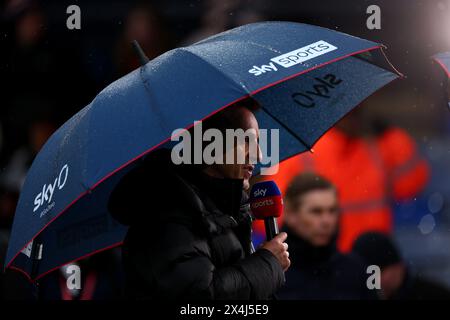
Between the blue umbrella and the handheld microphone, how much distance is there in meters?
0.39

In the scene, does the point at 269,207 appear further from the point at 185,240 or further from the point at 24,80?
the point at 24,80

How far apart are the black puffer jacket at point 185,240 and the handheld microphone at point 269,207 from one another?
4.4 inches

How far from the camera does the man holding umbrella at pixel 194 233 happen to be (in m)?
2.68

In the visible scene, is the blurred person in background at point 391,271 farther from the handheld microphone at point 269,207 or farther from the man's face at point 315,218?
→ the handheld microphone at point 269,207

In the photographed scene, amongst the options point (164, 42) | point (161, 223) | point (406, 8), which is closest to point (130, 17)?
point (164, 42)

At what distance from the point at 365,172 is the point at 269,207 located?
133 inches

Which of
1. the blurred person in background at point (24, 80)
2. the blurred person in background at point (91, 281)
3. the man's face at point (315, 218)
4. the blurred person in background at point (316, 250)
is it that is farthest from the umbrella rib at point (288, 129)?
the blurred person in background at point (24, 80)

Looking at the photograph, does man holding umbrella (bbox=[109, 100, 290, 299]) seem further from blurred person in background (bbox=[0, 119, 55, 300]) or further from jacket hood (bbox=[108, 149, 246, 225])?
blurred person in background (bbox=[0, 119, 55, 300])

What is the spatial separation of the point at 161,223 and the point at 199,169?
0.27 m

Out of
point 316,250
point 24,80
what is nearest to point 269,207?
point 316,250

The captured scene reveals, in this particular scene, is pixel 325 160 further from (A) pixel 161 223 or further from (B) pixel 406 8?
(A) pixel 161 223

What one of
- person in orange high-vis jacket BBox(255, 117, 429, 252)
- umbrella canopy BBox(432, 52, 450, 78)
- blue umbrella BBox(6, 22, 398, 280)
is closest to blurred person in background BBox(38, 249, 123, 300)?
person in orange high-vis jacket BBox(255, 117, 429, 252)

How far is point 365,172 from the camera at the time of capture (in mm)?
6270

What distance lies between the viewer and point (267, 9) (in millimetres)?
6598
